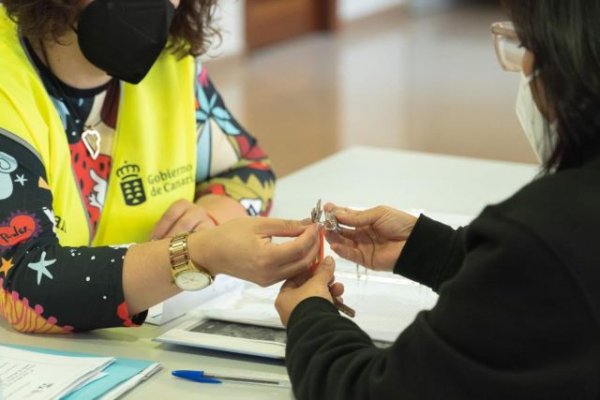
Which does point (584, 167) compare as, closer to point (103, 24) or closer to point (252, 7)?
point (103, 24)

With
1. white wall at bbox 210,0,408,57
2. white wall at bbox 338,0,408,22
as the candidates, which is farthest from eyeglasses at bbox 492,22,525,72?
white wall at bbox 338,0,408,22

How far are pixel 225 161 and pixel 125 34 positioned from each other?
0.39 metres

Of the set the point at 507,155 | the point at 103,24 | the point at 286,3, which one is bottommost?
the point at 507,155

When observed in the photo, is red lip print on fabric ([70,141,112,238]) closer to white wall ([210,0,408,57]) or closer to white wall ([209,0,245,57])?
white wall ([210,0,408,57])

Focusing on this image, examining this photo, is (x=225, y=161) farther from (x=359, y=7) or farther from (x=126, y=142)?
(x=359, y=7)

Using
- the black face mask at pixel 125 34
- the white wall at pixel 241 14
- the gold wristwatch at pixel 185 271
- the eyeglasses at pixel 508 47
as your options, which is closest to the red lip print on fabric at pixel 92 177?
the black face mask at pixel 125 34

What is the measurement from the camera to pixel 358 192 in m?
2.21

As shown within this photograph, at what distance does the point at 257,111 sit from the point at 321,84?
78cm

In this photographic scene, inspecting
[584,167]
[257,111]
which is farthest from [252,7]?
[584,167]

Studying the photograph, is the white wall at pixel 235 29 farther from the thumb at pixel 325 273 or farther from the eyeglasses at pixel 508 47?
the eyeglasses at pixel 508 47

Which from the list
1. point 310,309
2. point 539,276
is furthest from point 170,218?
point 539,276

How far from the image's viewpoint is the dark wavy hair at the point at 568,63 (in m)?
0.97

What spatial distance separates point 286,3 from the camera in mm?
7348

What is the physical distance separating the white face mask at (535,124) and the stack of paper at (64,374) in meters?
0.56
